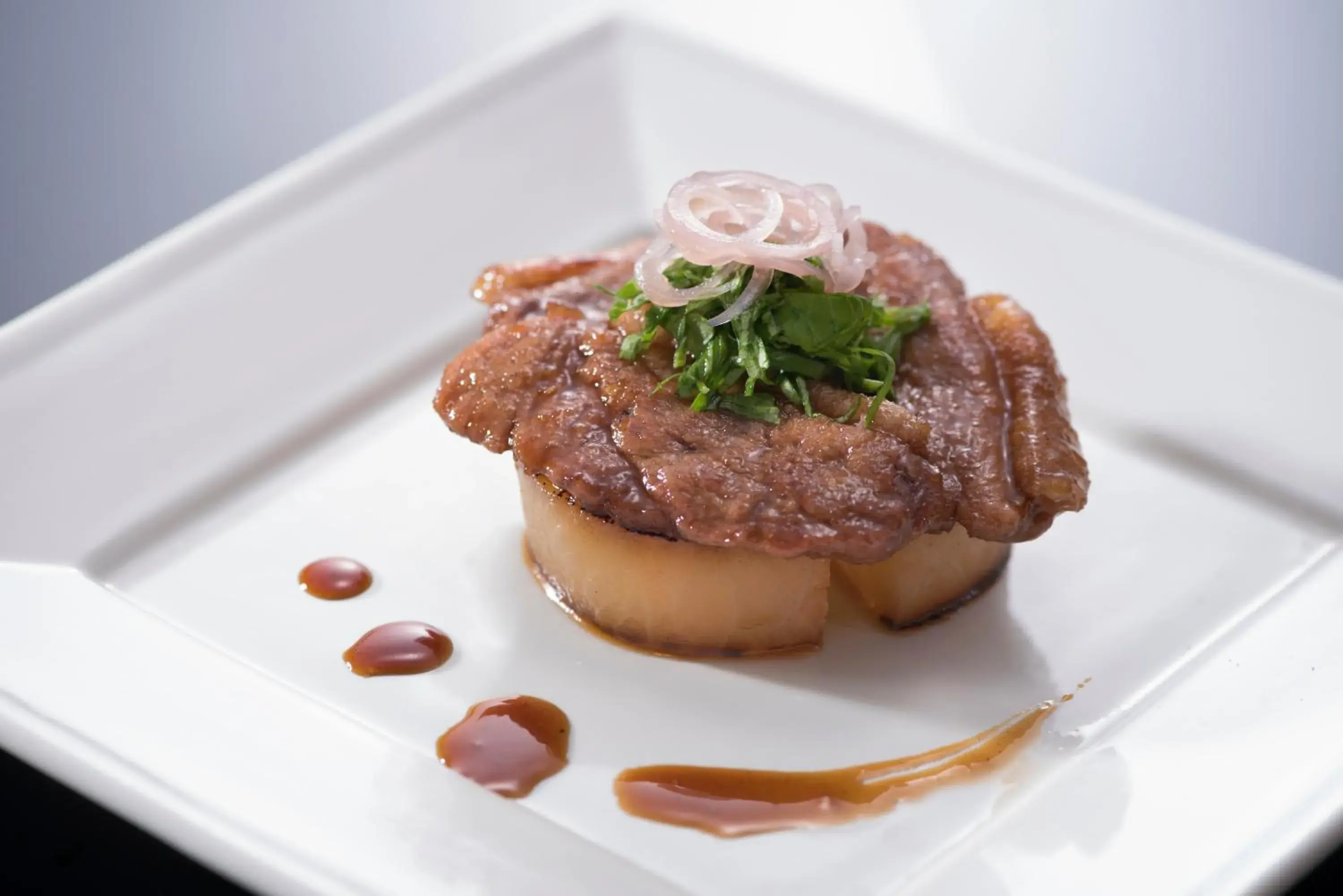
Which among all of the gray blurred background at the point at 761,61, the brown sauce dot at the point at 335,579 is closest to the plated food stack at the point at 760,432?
the brown sauce dot at the point at 335,579

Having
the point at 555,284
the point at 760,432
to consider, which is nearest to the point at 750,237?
the point at 760,432

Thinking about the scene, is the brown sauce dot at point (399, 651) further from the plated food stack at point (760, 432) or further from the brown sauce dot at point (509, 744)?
the plated food stack at point (760, 432)

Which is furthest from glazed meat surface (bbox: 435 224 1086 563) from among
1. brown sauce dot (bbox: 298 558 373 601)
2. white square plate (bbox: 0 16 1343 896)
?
brown sauce dot (bbox: 298 558 373 601)

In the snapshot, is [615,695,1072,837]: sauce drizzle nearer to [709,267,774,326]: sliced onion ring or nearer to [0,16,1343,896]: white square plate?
[0,16,1343,896]: white square plate

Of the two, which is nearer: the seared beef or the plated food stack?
the plated food stack

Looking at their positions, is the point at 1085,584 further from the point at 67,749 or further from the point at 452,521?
the point at 67,749

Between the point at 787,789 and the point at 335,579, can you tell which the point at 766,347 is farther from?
the point at 335,579
